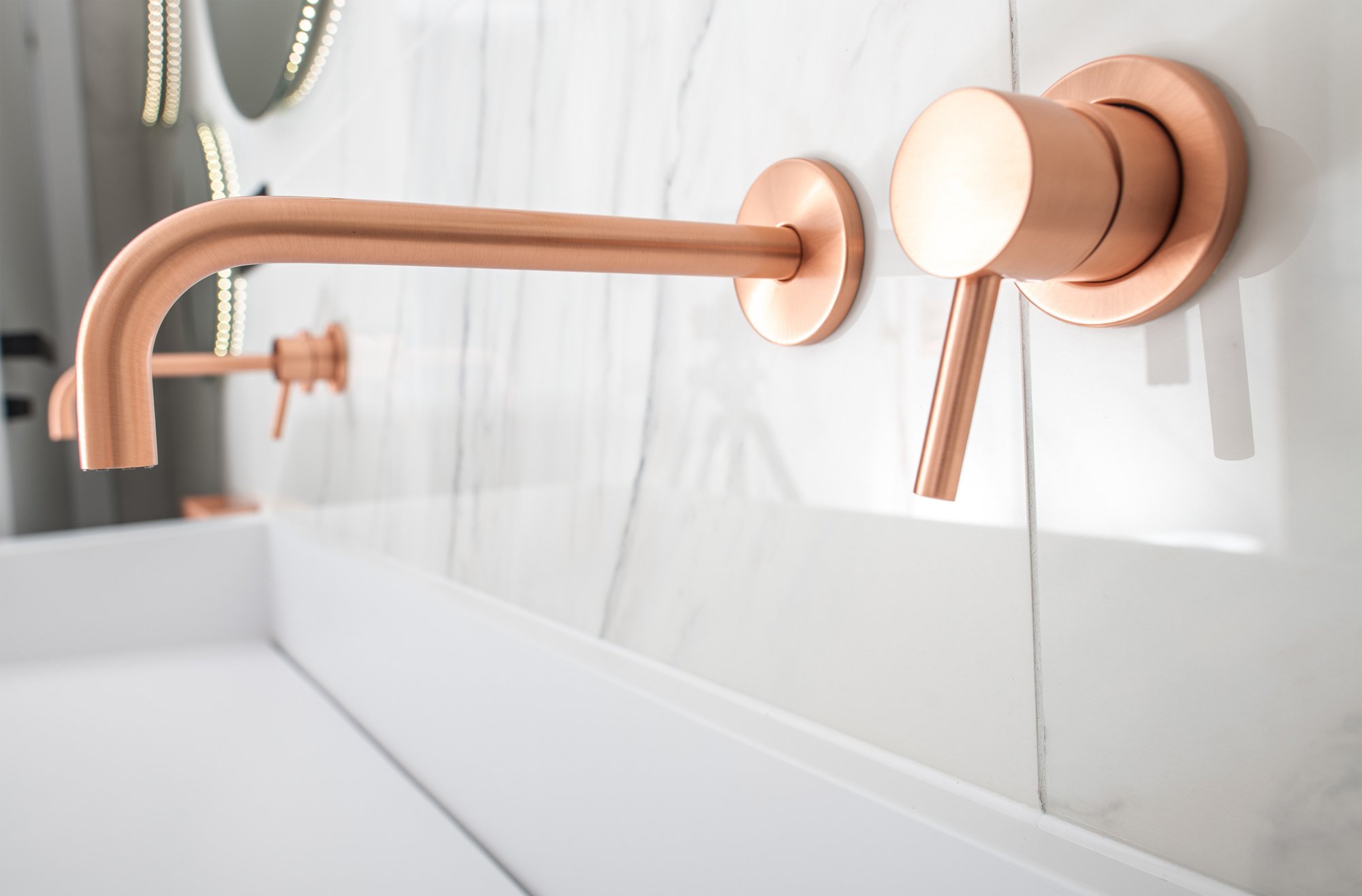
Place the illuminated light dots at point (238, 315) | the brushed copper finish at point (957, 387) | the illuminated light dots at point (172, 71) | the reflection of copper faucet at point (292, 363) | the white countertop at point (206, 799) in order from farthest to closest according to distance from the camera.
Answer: the illuminated light dots at point (172, 71)
the illuminated light dots at point (238, 315)
the reflection of copper faucet at point (292, 363)
the white countertop at point (206, 799)
the brushed copper finish at point (957, 387)

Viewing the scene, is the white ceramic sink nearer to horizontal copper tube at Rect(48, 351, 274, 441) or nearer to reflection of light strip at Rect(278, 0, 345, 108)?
horizontal copper tube at Rect(48, 351, 274, 441)

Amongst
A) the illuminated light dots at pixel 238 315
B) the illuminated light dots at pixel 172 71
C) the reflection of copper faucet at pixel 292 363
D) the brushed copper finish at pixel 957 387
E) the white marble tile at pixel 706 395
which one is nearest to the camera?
the brushed copper finish at pixel 957 387

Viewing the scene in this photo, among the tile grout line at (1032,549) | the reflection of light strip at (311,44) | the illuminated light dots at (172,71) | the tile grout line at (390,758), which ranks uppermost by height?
the illuminated light dots at (172,71)

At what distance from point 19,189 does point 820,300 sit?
1.50 meters

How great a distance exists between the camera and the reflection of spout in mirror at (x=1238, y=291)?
0.20m

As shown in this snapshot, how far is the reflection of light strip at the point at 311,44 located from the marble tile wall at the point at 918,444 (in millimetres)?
253

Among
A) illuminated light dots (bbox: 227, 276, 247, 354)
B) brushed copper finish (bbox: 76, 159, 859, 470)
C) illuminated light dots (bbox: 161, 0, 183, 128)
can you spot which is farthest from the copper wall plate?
illuminated light dots (bbox: 161, 0, 183, 128)

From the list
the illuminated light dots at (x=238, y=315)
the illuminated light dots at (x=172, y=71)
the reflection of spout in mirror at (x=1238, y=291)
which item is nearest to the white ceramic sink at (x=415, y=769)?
the reflection of spout in mirror at (x=1238, y=291)

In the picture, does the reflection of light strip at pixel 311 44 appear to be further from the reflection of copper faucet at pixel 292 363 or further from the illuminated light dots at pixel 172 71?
the illuminated light dots at pixel 172 71

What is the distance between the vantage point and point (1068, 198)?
0.19 m

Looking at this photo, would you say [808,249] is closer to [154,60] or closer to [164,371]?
[164,371]

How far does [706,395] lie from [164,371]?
0.47 meters

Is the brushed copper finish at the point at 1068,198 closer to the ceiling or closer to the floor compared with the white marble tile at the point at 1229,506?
closer to the ceiling

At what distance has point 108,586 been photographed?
90 centimetres
